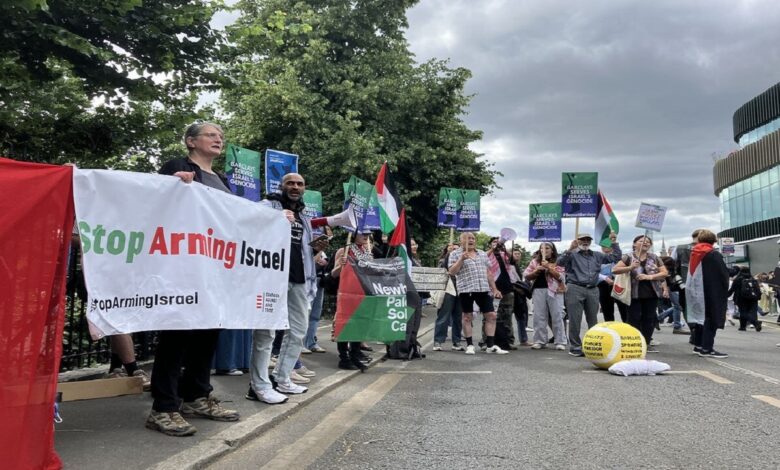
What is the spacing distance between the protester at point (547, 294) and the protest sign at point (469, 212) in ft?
17.0

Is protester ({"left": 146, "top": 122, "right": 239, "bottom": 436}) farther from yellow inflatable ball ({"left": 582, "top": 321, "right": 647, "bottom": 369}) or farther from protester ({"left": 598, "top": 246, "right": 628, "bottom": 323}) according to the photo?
protester ({"left": 598, "top": 246, "right": 628, "bottom": 323})

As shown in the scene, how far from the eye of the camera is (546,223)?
Answer: 17.0 meters

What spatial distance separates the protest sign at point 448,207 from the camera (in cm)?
1580

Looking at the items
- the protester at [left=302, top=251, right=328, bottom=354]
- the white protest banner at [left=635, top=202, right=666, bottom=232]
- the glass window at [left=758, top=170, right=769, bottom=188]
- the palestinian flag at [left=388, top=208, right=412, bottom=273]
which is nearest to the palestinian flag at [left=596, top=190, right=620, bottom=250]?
the white protest banner at [left=635, top=202, right=666, bottom=232]

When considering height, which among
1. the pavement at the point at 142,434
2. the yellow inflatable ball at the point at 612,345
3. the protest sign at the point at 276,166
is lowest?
the pavement at the point at 142,434

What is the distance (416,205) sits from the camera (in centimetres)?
2291

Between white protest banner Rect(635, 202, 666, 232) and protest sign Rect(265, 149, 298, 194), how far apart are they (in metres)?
6.45

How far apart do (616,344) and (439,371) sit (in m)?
2.21

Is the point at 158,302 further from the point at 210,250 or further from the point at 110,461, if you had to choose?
the point at 110,461

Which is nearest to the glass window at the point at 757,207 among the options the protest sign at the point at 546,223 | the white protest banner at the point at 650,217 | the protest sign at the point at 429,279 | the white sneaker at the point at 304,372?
the protest sign at the point at 546,223

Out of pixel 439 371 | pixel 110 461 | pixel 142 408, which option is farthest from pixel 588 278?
pixel 110 461

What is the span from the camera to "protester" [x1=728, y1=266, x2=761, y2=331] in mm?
15930

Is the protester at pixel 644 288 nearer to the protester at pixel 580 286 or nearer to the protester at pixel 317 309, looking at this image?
the protester at pixel 580 286

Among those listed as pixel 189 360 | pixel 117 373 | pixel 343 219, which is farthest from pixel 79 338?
pixel 343 219
